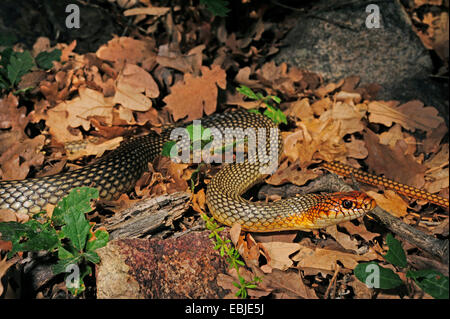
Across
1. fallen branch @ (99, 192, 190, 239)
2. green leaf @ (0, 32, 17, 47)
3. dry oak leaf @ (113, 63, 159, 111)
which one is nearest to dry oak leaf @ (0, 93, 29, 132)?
dry oak leaf @ (113, 63, 159, 111)

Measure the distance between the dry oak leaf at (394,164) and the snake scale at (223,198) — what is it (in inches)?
57.0

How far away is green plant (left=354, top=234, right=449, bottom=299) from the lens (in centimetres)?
303

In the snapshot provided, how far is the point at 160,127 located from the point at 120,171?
1.26m

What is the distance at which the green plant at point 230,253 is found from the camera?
3.44 meters

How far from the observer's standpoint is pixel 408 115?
20.4 ft

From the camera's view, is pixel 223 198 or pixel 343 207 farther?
pixel 223 198

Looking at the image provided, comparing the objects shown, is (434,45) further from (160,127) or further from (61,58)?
(61,58)

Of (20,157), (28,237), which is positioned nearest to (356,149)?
(28,237)

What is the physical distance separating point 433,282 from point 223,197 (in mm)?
2424

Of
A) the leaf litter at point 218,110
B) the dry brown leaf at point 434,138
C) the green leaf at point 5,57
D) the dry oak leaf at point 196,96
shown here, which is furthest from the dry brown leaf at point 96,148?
the dry brown leaf at point 434,138

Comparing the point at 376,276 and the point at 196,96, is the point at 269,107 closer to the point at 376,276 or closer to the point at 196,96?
the point at 196,96

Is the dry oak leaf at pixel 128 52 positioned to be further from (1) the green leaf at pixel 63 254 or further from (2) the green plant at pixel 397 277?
(2) the green plant at pixel 397 277

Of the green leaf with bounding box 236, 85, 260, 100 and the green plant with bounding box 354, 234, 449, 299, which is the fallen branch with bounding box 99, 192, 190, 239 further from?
the green leaf with bounding box 236, 85, 260, 100
